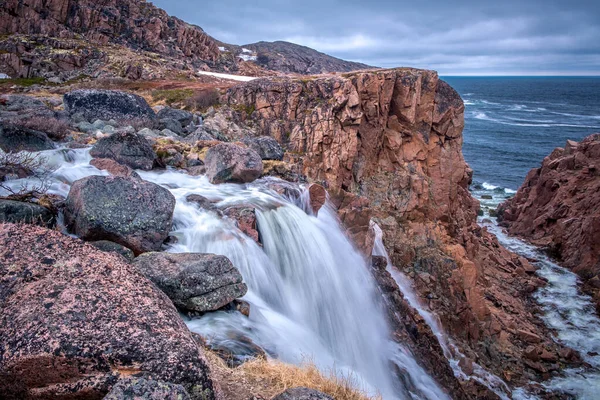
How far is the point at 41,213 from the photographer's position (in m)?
8.89

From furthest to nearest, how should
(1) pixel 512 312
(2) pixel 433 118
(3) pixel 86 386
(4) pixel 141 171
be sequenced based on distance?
(2) pixel 433 118 → (1) pixel 512 312 → (4) pixel 141 171 → (3) pixel 86 386

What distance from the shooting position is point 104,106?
2019 cm

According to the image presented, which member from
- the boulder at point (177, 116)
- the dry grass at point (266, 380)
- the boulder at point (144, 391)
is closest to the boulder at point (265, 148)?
the boulder at point (177, 116)

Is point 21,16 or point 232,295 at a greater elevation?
point 21,16

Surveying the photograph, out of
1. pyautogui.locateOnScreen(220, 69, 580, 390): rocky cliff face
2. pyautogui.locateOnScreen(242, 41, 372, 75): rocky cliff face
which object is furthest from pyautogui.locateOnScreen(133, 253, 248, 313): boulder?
pyautogui.locateOnScreen(242, 41, 372, 75): rocky cliff face

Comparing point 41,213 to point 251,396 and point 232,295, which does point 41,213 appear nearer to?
point 232,295

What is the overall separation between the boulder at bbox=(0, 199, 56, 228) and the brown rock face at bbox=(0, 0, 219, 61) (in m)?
64.7

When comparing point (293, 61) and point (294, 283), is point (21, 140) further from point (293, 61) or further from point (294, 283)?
point (293, 61)

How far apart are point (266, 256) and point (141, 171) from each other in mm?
5937

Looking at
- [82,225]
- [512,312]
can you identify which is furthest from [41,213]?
[512,312]

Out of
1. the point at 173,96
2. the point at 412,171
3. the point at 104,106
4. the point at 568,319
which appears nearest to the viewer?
the point at 104,106

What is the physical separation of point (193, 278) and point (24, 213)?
13.3ft

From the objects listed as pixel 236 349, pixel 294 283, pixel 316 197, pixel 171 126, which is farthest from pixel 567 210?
pixel 236 349

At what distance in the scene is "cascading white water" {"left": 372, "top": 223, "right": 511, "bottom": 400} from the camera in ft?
58.2
